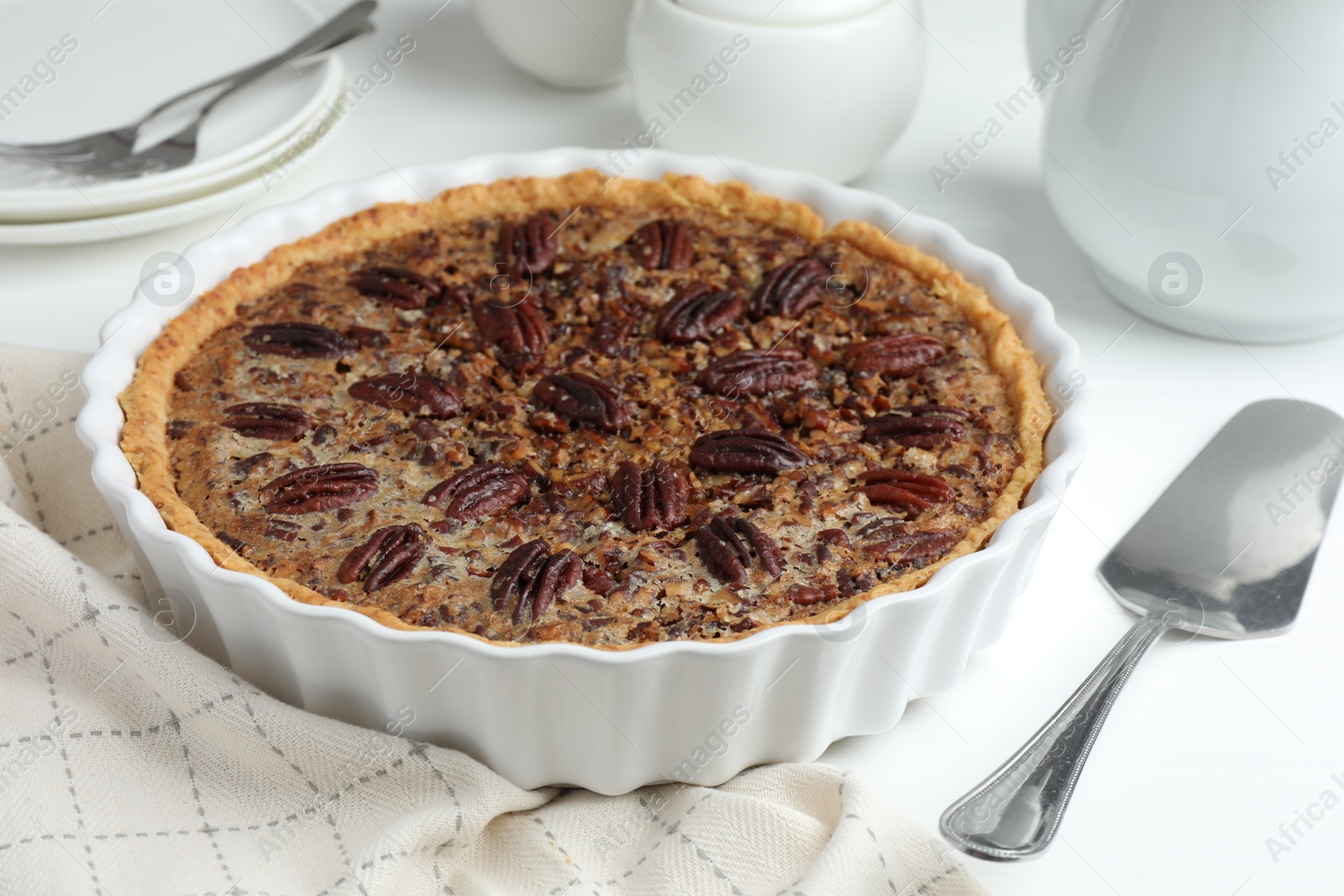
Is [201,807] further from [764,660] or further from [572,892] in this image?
[764,660]

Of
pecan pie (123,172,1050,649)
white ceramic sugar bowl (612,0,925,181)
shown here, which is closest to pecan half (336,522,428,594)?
pecan pie (123,172,1050,649)

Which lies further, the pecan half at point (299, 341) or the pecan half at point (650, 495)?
the pecan half at point (299, 341)

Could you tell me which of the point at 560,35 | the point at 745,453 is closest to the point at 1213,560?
the point at 745,453

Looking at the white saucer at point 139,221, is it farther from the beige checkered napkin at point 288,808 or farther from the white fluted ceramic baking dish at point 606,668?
the beige checkered napkin at point 288,808

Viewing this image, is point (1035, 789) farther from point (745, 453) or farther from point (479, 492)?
point (479, 492)

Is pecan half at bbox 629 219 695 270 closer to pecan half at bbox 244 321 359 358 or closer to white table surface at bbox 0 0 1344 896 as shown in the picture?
pecan half at bbox 244 321 359 358

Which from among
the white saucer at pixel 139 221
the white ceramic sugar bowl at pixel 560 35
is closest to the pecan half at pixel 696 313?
the white saucer at pixel 139 221
